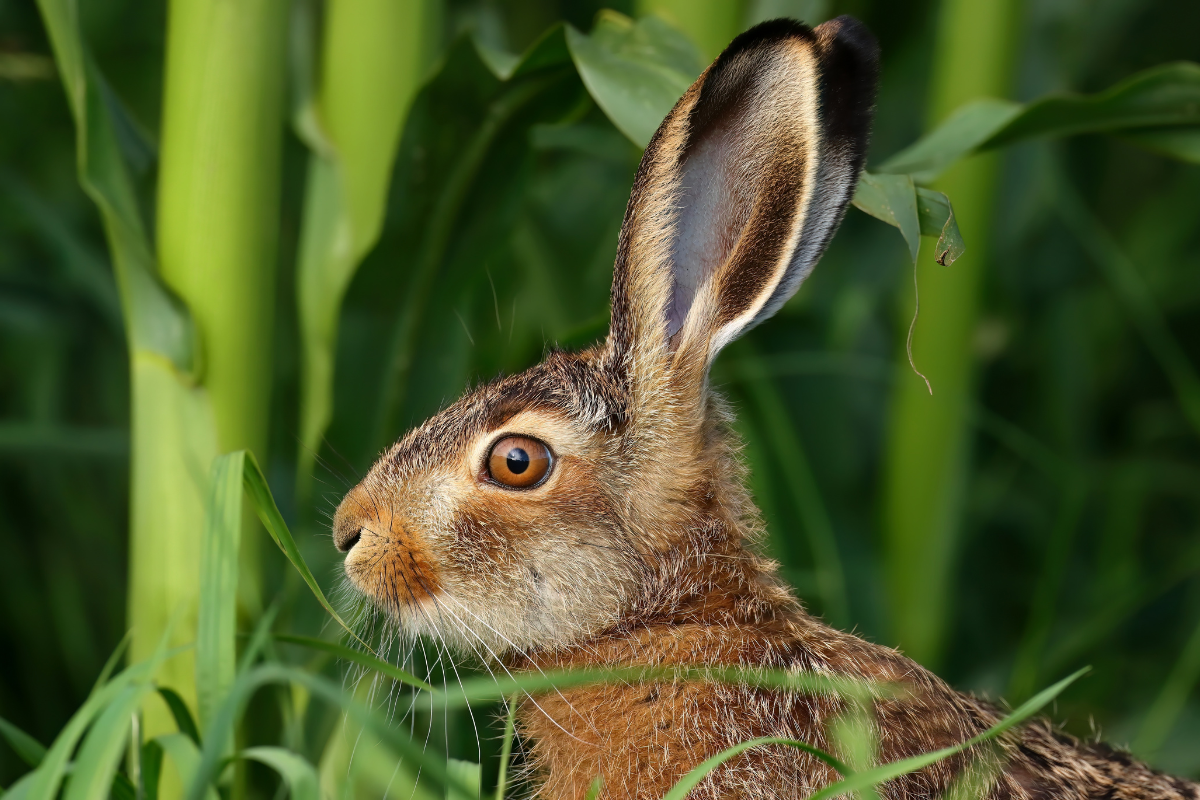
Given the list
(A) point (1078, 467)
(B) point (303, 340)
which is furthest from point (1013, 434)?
(B) point (303, 340)

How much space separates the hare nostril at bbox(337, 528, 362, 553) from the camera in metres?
2.19

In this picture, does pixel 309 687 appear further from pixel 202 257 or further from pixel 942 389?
pixel 942 389

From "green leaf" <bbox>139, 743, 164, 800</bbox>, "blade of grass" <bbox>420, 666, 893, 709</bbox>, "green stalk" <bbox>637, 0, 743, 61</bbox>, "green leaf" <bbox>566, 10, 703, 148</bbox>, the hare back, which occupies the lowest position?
"green leaf" <bbox>139, 743, 164, 800</bbox>

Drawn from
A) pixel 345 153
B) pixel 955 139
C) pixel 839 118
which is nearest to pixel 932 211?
pixel 839 118

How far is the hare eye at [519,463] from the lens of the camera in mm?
2135

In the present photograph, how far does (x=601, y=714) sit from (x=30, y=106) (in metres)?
3.34

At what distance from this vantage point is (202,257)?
2420mm

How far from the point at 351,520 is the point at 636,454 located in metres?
0.58

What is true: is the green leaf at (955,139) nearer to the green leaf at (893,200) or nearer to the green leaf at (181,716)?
the green leaf at (893,200)

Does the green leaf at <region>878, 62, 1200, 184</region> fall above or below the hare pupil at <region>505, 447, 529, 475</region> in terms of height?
above

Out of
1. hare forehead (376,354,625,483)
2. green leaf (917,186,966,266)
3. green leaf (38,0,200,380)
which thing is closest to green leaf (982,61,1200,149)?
green leaf (917,186,966,266)

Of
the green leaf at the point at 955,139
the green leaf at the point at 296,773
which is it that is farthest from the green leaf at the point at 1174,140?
the green leaf at the point at 296,773

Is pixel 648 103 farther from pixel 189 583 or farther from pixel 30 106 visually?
pixel 30 106

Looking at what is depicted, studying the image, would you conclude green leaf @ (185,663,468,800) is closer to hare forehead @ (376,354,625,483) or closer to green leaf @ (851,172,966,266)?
hare forehead @ (376,354,625,483)
